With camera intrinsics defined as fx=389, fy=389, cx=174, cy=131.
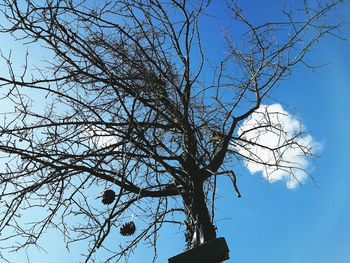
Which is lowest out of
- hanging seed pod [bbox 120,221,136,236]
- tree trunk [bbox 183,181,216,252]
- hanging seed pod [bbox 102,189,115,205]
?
tree trunk [bbox 183,181,216,252]

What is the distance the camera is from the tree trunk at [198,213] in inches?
91.5

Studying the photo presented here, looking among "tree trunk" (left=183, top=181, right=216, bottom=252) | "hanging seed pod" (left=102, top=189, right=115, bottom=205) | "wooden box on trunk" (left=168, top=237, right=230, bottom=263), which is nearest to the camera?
"wooden box on trunk" (left=168, top=237, right=230, bottom=263)

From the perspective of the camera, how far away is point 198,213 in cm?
244

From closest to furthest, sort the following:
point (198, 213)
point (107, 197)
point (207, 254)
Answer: point (207, 254) → point (198, 213) → point (107, 197)

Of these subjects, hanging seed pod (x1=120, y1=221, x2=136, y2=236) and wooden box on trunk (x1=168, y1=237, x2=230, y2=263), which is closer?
wooden box on trunk (x1=168, y1=237, x2=230, y2=263)

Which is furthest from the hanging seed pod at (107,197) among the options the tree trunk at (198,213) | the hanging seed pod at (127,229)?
the tree trunk at (198,213)

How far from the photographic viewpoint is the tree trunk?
91.5 inches

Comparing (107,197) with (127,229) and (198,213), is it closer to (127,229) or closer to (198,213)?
(127,229)

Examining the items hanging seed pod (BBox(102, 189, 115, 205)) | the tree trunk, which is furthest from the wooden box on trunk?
hanging seed pod (BBox(102, 189, 115, 205))

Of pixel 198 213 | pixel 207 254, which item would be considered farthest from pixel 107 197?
pixel 207 254

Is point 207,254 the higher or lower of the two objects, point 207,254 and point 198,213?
the lower

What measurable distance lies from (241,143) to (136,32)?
144 centimetres

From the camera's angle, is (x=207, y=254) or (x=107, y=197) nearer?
(x=207, y=254)

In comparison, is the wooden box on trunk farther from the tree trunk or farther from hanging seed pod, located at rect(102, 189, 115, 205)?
hanging seed pod, located at rect(102, 189, 115, 205)
